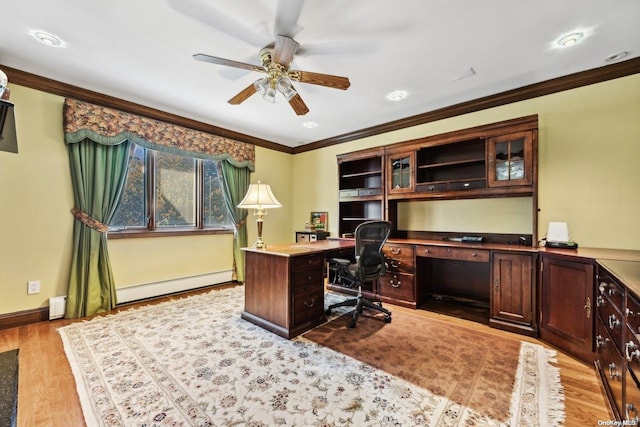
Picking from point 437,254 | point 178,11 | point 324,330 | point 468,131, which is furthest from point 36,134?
point 468,131

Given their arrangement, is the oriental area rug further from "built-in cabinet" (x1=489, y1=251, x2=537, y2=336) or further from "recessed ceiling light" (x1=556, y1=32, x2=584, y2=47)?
"recessed ceiling light" (x1=556, y1=32, x2=584, y2=47)

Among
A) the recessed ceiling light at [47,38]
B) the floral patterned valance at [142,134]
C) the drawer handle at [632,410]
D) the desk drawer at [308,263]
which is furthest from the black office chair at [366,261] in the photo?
the recessed ceiling light at [47,38]

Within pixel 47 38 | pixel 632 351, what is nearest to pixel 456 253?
pixel 632 351

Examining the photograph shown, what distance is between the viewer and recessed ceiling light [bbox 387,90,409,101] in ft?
10.4

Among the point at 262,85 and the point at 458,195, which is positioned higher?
the point at 262,85

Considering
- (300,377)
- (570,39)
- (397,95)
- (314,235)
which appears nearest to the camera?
(300,377)

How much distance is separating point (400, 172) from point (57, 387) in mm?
3892

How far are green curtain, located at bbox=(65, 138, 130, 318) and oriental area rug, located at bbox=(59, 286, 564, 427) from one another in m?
0.34

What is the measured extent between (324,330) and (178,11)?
290cm

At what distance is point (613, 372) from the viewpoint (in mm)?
1521

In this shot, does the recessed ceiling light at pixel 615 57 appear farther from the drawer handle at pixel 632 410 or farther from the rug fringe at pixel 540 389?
the drawer handle at pixel 632 410

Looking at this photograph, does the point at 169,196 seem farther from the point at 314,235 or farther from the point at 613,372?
the point at 613,372

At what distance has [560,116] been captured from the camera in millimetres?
2828

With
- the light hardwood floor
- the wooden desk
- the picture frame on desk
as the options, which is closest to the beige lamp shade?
the wooden desk
